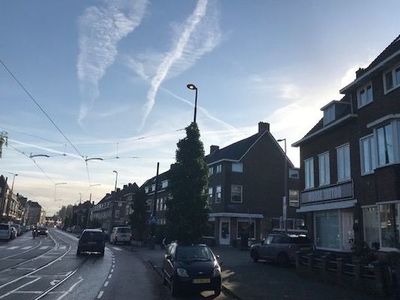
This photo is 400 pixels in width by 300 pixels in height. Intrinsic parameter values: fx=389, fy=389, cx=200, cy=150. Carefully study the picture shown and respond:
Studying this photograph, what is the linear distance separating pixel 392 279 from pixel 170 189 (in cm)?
1096

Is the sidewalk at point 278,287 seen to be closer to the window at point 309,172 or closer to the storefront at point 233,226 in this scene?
the window at point 309,172

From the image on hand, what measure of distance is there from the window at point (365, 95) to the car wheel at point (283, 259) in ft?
27.8

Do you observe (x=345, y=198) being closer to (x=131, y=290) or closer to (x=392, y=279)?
(x=392, y=279)

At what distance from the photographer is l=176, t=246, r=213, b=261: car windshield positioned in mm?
12688

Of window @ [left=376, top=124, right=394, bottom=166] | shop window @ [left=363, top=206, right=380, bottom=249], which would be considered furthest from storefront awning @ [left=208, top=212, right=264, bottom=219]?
window @ [left=376, top=124, right=394, bottom=166]

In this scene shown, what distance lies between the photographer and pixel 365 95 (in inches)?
747

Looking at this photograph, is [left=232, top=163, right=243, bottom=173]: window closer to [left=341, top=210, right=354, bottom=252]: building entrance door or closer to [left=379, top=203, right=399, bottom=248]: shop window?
[left=341, top=210, right=354, bottom=252]: building entrance door

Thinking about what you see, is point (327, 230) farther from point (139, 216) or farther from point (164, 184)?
point (164, 184)

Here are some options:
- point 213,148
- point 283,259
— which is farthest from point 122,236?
point 283,259

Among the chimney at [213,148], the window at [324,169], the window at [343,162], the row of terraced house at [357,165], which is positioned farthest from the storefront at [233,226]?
the window at [343,162]

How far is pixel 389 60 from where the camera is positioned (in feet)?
53.7

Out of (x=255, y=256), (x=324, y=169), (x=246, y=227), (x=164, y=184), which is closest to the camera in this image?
(x=255, y=256)

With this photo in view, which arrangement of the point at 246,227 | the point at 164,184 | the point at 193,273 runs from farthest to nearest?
the point at 164,184
the point at 246,227
the point at 193,273

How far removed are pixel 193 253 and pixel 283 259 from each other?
884 cm
